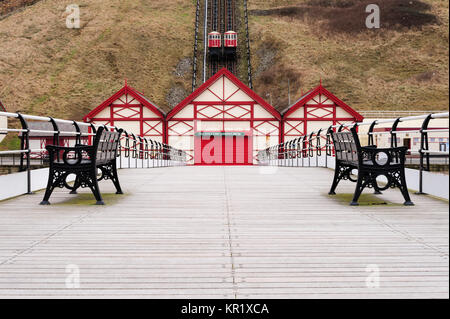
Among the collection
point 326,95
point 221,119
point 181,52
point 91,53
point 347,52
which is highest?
point 347,52

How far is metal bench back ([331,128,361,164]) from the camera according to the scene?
16.4ft

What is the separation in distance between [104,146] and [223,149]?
90.5 ft

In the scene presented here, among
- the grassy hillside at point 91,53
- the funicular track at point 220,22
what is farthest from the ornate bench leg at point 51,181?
the grassy hillside at point 91,53

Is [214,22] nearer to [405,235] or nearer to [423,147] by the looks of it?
[423,147]

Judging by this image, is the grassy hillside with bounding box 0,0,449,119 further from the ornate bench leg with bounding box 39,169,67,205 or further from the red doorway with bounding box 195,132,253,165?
the ornate bench leg with bounding box 39,169,67,205

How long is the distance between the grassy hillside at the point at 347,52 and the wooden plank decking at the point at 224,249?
59810mm

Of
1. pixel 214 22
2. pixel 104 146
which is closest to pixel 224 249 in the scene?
pixel 104 146

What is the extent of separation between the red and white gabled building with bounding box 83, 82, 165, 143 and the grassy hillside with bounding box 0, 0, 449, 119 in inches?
1222

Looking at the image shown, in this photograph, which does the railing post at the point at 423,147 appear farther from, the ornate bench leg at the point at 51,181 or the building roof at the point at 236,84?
the building roof at the point at 236,84

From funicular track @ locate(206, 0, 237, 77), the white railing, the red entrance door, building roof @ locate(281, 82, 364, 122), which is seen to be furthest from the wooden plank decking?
funicular track @ locate(206, 0, 237, 77)

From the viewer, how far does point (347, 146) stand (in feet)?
17.9

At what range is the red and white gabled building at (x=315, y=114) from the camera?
31844 millimetres
